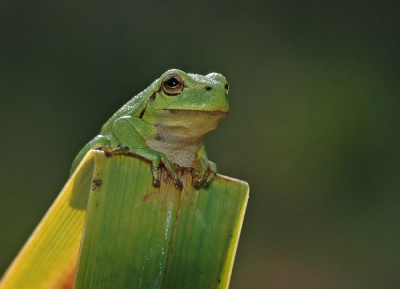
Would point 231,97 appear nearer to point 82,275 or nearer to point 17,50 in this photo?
point 17,50

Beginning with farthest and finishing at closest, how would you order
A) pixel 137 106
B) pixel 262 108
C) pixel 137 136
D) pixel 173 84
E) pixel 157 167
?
pixel 262 108 < pixel 137 106 < pixel 173 84 < pixel 137 136 < pixel 157 167

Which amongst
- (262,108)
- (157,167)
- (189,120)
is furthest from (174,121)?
(262,108)

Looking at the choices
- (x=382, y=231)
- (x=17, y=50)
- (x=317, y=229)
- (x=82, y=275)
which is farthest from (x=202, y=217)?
(x=17, y=50)

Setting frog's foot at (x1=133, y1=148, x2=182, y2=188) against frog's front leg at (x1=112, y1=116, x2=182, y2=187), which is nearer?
frog's foot at (x1=133, y1=148, x2=182, y2=188)

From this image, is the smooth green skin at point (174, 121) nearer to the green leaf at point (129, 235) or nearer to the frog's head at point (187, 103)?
the frog's head at point (187, 103)

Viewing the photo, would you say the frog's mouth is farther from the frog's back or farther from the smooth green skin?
the frog's back

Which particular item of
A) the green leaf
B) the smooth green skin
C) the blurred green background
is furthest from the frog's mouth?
the blurred green background

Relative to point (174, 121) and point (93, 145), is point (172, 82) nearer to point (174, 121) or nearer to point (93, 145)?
point (174, 121)
